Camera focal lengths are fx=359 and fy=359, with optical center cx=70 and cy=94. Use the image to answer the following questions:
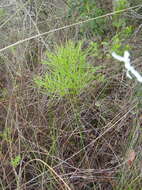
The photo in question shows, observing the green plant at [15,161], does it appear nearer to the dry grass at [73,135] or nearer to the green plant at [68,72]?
the dry grass at [73,135]

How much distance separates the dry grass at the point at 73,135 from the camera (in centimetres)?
122

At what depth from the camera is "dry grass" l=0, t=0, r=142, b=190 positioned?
1.22 meters

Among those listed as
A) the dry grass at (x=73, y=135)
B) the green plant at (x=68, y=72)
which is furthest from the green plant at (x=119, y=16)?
the green plant at (x=68, y=72)

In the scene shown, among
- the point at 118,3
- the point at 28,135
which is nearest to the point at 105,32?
the point at 118,3

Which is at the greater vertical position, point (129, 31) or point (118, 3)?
point (118, 3)

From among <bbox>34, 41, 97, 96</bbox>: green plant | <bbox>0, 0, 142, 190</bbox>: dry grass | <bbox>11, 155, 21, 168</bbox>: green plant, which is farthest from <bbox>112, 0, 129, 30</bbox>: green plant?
<bbox>11, 155, 21, 168</bbox>: green plant

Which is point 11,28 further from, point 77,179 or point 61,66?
point 77,179

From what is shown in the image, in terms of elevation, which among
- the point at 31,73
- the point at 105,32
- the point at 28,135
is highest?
the point at 105,32

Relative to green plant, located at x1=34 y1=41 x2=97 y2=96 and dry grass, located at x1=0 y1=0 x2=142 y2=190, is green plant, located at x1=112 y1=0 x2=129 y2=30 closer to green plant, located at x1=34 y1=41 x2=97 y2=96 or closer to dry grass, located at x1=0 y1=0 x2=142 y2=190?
dry grass, located at x1=0 y1=0 x2=142 y2=190

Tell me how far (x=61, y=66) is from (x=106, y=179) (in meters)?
0.41

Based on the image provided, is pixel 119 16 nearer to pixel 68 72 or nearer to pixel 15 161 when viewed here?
pixel 68 72

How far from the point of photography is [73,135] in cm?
135

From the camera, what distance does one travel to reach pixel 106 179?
3.99ft

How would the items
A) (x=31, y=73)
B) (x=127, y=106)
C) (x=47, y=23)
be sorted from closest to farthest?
1. (x=127, y=106)
2. (x=31, y=73)
3. (x=47, y=23)
